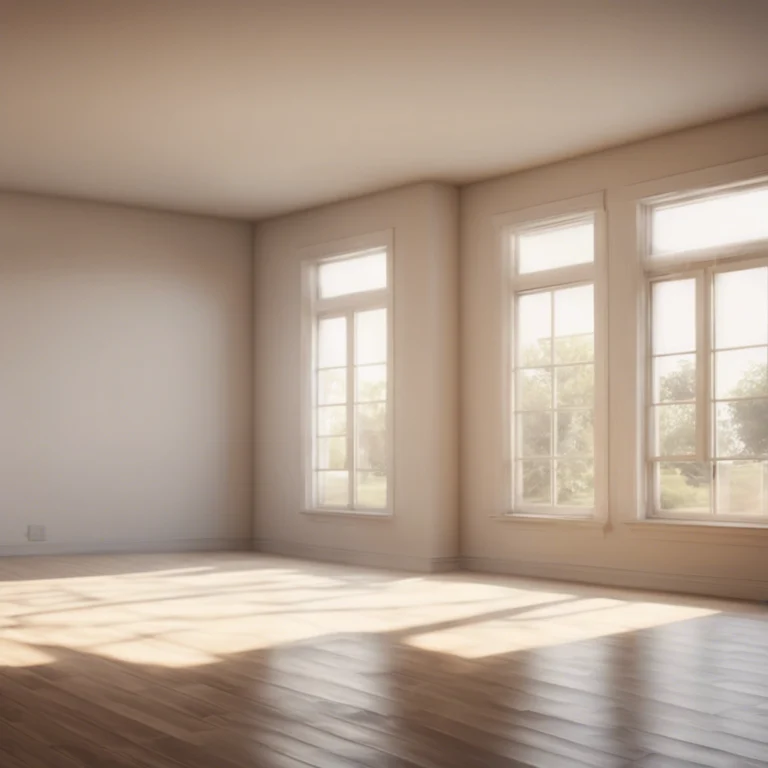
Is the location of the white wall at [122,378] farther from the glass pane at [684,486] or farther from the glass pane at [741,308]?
the glass pane at [741,308]

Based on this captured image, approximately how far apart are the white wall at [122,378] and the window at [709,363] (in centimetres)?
457

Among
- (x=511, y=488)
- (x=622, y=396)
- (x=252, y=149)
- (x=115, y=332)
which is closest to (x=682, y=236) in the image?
(x=622, y=396)

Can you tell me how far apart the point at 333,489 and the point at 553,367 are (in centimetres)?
259

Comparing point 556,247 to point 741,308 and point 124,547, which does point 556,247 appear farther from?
point 124,547

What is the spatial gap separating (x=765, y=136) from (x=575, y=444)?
2.55 metres

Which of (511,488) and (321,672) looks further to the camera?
(511,488)

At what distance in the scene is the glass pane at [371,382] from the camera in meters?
A: 9.69

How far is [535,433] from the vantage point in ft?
28.7

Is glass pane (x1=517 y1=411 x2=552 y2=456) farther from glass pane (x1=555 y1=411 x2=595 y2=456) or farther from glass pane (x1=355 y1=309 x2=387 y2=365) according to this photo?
glass pane (x1=355 y1=309 x2=387 y2=365)

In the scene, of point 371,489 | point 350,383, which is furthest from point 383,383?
point 371,489

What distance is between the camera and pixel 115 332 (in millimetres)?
10359

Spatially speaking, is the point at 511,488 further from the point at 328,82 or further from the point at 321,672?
the point at 321,672

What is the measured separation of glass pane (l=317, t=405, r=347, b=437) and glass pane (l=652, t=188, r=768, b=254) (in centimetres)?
337

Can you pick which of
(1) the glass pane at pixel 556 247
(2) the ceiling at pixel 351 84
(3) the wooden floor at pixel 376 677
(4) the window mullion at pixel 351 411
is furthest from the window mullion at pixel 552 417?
(4) the window mullion at pixel 351 411
